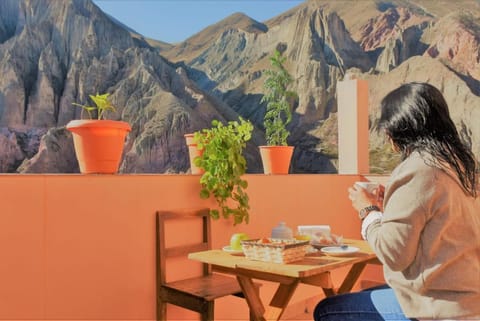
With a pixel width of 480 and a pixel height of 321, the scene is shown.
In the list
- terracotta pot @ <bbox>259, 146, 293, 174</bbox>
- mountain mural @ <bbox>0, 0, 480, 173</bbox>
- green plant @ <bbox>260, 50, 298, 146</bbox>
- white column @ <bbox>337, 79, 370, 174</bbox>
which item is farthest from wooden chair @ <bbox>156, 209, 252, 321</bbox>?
mountain mural @ <bbox>0, 0, 480, 173</bbox>

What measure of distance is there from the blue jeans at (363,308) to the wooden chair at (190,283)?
2.70ft

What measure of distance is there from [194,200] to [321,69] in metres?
18.8

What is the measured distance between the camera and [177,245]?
8.01 feet

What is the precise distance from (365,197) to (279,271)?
37 centimetres

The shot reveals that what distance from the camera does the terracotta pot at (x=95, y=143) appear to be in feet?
7.04

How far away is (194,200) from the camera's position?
8.34ft

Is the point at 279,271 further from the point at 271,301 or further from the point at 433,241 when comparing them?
the point at 433,241

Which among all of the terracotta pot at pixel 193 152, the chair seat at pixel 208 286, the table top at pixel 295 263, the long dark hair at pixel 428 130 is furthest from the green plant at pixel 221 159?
the long dark hair at pixel 428 130

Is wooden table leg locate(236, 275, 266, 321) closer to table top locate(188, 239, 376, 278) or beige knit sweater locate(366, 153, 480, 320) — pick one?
table top locate(188, 239, 376, 278)

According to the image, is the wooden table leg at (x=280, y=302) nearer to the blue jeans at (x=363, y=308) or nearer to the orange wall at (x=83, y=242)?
the blue jeans at (x=363, y=308)

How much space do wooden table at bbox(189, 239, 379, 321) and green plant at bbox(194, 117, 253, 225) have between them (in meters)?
0.68

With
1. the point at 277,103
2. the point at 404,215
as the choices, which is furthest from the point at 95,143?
the point at 277,103

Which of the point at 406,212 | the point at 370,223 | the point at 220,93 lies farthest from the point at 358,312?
the point at 220,93

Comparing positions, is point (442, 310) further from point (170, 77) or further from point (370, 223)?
point (170, 77)
